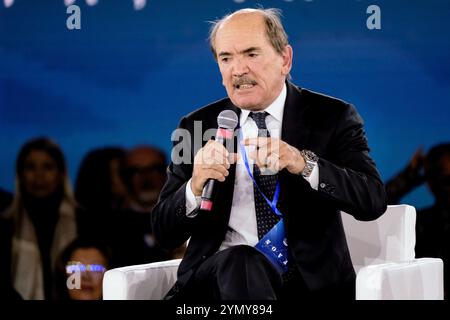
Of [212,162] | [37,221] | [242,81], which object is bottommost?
[37,221]

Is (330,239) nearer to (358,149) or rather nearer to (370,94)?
(358,149)

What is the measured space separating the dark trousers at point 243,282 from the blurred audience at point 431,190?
158 cm

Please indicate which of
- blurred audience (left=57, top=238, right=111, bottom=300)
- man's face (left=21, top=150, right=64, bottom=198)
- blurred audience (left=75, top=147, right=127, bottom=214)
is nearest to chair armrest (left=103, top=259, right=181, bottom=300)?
blurred audience (left=57, top=238, right=111, bottom=300)

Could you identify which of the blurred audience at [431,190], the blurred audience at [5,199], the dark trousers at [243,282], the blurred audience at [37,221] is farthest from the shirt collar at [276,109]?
the blurred audience at [5,199]

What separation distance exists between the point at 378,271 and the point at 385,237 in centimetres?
43

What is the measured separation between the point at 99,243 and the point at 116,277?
1.61 m

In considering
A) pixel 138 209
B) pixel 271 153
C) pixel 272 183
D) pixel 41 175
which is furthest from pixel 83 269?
pixel 271 153

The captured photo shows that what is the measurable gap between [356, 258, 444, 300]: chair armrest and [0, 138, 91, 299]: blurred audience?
210 centimetres

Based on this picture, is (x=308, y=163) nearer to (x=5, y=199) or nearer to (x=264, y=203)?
(x=264, y=203)

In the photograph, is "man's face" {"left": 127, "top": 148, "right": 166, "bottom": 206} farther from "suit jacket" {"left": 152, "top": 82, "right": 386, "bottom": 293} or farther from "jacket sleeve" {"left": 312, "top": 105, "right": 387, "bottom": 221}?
"jacket sleeve" {"left": 312, "top": 105, "right": 387, "bottom": 221}

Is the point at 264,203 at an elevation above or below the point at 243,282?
above

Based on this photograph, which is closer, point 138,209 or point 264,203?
point 264,203

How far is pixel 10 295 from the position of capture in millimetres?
3861

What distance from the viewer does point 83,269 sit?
3.67 meters
